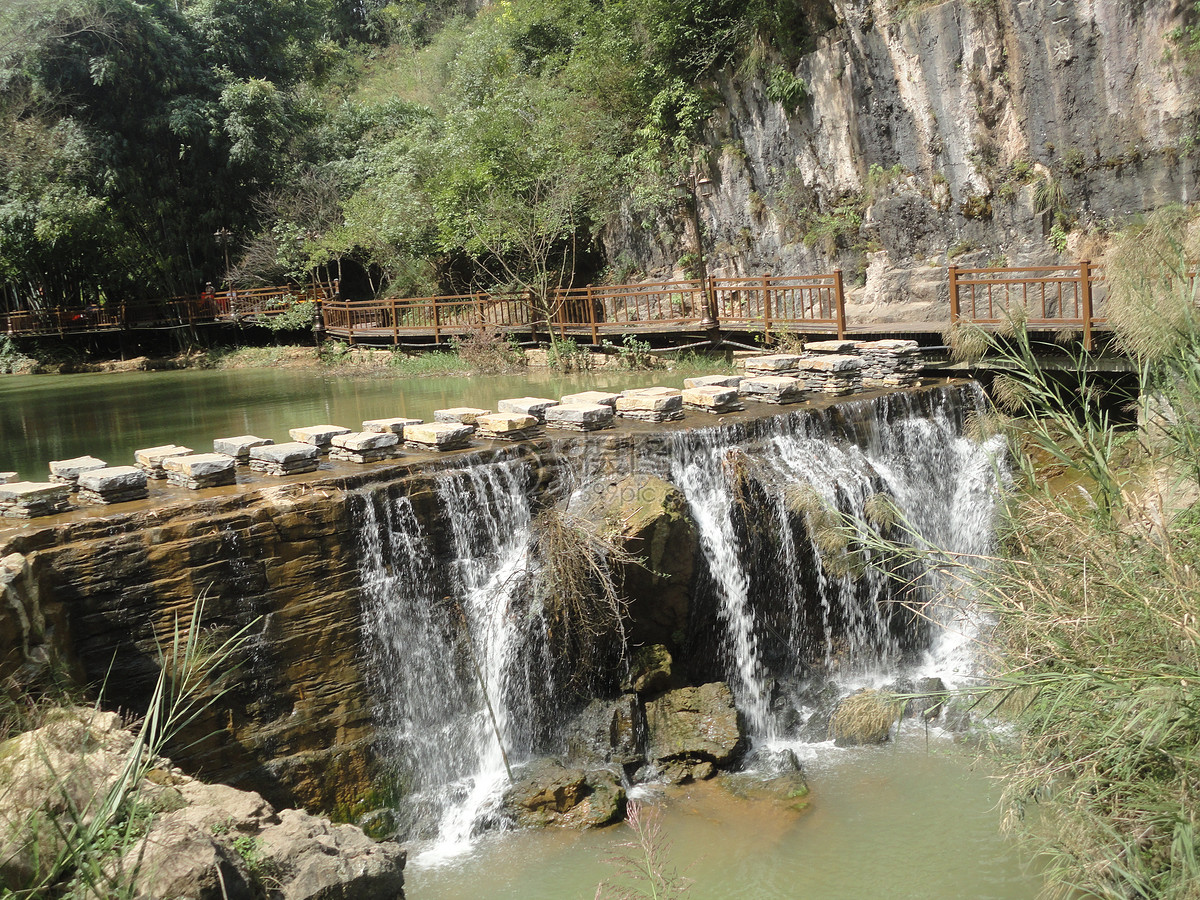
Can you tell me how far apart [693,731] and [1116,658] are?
4381 mm

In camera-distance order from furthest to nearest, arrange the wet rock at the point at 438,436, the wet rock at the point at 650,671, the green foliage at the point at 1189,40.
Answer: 1. the green foliage at the point at 1189,40
2. the wet rock at the point at 438,436
3. the wet rock at the point at 650,671

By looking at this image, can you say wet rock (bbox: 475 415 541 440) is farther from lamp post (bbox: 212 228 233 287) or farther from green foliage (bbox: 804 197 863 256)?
lamp post (bbox: 212 228 233 287)

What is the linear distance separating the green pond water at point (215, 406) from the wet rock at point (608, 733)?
549 centimetres

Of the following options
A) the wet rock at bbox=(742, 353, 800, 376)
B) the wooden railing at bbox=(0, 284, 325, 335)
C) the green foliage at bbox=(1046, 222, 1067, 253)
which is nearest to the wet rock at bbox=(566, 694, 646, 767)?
the wet rock at bbox=(742, 353, 800, 376)

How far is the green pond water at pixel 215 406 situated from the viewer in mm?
11391

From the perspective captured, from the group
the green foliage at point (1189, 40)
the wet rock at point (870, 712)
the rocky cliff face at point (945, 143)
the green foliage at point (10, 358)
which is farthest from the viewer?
the green foliage at point (10, 358)

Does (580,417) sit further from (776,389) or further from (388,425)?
(776,389)

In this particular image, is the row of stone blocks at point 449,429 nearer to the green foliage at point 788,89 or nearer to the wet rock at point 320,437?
the wet rock at point 320,437

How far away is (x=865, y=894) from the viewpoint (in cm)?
554

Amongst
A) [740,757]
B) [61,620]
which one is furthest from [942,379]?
[61,620]

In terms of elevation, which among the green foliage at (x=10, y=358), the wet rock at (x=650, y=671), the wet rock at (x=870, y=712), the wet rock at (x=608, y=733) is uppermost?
the green foliage at (x=10, y=358)

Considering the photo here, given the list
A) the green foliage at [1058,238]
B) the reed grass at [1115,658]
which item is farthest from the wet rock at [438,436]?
the green foliage at [1058,238]

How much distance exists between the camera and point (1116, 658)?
3.24m

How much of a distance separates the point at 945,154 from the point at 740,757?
1206 centimetres
